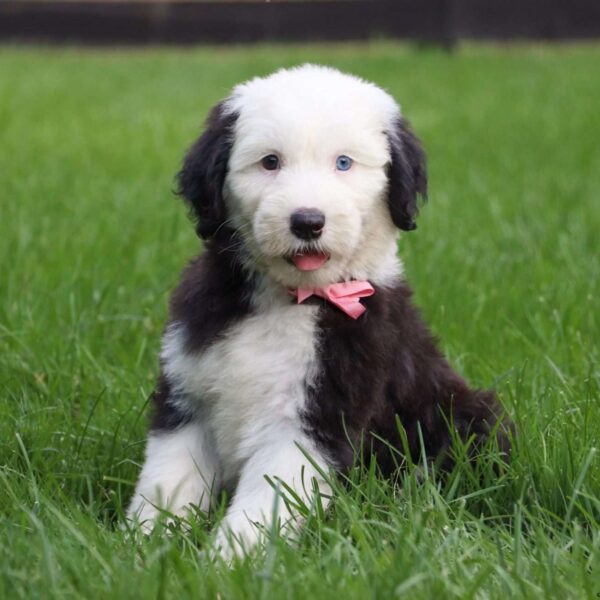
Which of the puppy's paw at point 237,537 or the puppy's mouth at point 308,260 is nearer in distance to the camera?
the puppy's paw at point 237,537

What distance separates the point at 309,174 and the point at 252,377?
1.90 ft

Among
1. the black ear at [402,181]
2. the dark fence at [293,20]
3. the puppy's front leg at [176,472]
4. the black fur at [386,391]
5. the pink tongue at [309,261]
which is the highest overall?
the dark fence at [293,20]

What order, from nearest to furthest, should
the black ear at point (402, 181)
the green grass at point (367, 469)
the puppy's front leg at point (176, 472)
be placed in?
the green grass at point (367, 469) → the puppy's front leg at point (176, 472) → the black ear at point (402, 181)

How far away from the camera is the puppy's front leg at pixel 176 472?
131 inches

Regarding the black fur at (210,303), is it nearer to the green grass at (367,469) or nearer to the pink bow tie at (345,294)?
the pink bow tie at (345,294)

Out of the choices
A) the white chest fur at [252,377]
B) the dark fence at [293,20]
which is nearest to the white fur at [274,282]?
the white chest fur at [252,377]

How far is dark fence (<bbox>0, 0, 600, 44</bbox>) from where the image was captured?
76.0 feet

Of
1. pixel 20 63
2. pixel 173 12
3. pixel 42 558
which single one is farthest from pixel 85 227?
pixel 173 12

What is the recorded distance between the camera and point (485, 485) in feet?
11.3

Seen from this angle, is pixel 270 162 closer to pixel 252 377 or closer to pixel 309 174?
pixel 309 174

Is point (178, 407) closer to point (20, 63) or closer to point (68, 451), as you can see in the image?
point (68, 451)

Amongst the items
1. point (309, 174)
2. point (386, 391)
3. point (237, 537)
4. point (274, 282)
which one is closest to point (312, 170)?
point (309, 174)

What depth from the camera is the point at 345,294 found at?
3414 mm

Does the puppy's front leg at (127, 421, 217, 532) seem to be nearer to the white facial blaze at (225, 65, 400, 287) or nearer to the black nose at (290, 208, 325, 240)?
the white facial blaze at (225, 65, 400, 287)
